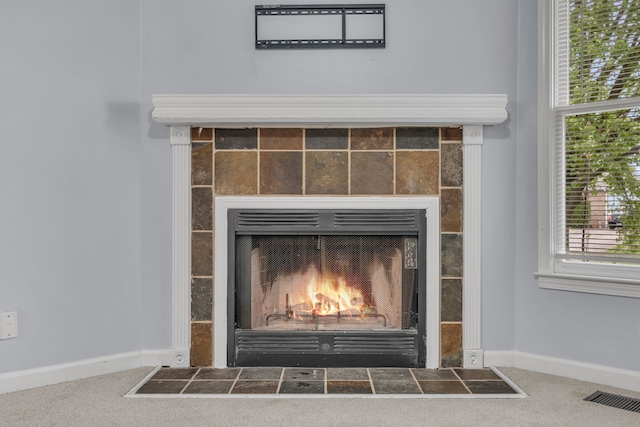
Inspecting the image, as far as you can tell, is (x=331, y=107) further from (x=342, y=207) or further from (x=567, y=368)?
(x=567, y=368)

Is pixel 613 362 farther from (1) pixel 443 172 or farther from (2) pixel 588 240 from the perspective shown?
(1) pixel 443 172

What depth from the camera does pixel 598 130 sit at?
258 centimetres

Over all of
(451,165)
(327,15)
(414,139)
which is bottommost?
(451,165)

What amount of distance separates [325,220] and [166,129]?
0.96 metres

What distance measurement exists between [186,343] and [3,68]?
156 centimetres

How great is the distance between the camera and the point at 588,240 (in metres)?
2.60

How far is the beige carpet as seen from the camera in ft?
6.86

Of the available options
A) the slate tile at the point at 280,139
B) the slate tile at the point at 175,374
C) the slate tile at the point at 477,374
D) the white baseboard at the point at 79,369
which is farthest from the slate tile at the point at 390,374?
the slate tile at the point at 280,139

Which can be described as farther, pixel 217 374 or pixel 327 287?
pixel 327 287

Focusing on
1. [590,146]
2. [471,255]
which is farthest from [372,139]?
[590,146]

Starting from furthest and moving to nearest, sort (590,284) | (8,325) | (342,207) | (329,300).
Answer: (329,300) < (342,207) < (590,284) < (8,325)

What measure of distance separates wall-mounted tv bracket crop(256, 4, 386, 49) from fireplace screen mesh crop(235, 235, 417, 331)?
0.98 m

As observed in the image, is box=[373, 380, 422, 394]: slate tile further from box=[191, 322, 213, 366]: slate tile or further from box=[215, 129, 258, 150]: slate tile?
box=[215, 129, 258, 150]: slate tile

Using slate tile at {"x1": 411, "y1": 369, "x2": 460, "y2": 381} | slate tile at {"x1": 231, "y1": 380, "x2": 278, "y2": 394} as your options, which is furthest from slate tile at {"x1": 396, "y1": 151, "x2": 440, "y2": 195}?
slate tile at {"x1": 231, "y1": 380, "x2": 278, "y2": 394}
